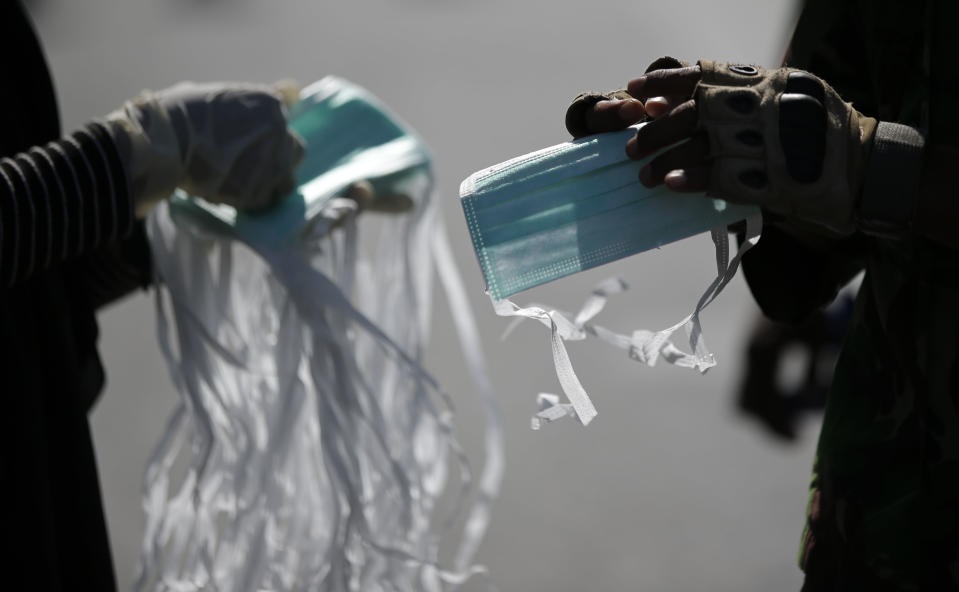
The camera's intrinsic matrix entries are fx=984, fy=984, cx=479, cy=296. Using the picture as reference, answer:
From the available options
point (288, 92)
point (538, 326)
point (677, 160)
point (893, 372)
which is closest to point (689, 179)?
point (677, 160)

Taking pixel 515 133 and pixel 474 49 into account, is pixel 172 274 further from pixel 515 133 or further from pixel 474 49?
pixel 474 49

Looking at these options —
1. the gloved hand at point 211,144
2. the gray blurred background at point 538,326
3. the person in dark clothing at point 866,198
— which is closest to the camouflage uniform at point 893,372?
the person in dark clothing at point 866,198

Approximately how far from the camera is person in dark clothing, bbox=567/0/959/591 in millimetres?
717

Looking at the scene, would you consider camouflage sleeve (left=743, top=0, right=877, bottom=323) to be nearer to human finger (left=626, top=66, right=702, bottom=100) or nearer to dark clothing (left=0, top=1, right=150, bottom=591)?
human finger (left=626, top=66, right=702, bottom=100)

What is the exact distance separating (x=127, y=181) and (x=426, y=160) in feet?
1.40

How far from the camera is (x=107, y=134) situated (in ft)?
3.36

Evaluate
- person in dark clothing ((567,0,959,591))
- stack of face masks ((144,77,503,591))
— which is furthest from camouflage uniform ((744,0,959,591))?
stack of face masks ((144,77,503,591))

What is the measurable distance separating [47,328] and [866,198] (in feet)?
2.68

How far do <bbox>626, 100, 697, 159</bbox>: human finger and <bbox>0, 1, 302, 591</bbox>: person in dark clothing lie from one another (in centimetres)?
53

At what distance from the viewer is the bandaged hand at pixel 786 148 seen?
0.71 m

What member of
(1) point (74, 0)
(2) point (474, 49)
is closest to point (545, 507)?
(2) point (474, 49)

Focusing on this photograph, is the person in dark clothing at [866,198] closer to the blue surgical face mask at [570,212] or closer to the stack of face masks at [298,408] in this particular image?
the blue surgical face mask at [570,212]

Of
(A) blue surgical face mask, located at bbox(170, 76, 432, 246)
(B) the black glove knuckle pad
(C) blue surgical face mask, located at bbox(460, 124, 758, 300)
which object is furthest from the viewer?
(A) blue surgical face mask, located at bbox(170, 76, 432, 246)

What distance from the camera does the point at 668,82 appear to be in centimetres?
75
